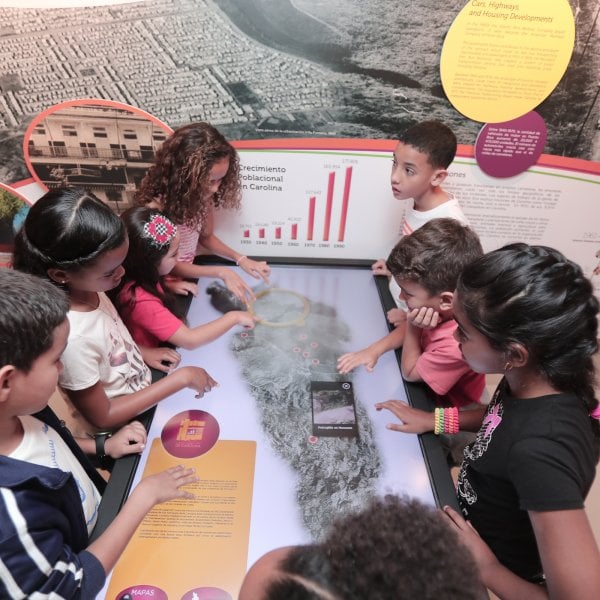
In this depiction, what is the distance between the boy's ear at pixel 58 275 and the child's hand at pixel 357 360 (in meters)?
0.77

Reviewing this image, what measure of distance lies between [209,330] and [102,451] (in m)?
0.44

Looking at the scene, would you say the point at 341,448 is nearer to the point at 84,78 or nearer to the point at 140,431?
the point at 140,431

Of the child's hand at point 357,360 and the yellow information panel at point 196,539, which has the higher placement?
the yellow information panel at point 196,539

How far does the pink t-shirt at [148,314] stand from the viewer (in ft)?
4.34

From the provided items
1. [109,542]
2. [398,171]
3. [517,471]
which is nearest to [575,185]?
[398,171]

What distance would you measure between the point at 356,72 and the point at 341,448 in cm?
121

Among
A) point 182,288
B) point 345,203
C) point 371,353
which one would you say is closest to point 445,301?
point 371,353

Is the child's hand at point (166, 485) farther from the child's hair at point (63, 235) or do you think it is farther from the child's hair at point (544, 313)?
the child's hair at point (544, 313)

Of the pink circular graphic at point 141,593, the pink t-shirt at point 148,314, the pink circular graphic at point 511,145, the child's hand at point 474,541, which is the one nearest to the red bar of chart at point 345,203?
the pink circular graphic at point 511,145

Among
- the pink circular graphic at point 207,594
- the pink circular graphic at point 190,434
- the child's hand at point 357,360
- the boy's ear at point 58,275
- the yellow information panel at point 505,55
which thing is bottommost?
the child's hand at point 357,360

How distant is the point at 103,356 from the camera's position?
1091 millimetres

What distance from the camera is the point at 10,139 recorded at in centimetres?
165

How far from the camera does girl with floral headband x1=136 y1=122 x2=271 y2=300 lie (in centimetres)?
149

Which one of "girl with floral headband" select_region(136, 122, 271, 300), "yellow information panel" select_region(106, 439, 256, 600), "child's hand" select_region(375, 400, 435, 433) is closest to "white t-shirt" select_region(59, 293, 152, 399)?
"yellow information panel" select_region(106, 439, 256, 600)
